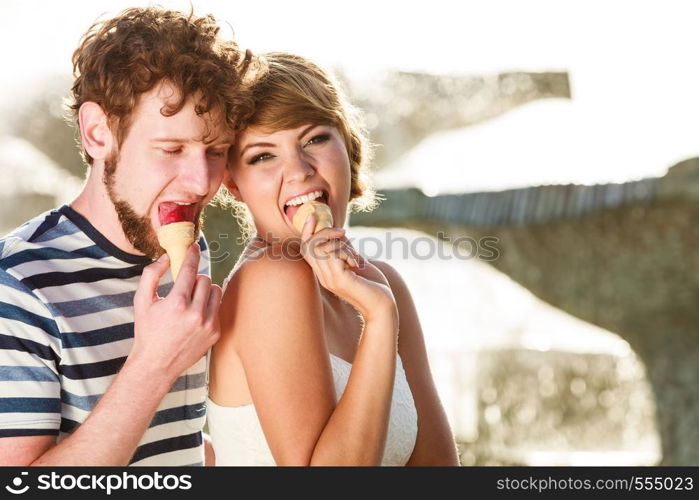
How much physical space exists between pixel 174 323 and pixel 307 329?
0.35m

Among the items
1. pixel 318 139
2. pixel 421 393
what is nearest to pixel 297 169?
pixel 318 139

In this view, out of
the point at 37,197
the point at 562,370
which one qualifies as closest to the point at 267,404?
the point at 562,370

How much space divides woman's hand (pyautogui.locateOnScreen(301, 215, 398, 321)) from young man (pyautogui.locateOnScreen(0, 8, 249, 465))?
28cm

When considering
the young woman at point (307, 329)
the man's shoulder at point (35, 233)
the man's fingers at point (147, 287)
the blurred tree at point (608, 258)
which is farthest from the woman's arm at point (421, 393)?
the blurred tree at point (608, 258)

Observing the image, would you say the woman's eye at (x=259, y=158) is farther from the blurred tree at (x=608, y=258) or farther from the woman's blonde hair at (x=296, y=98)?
the blurred tree at (x=608, y=258)

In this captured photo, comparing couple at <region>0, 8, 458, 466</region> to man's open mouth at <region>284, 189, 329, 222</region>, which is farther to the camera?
man's open mouth at <region>284, 189, 329, 222</region>

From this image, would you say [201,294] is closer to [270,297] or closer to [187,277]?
[187,277]

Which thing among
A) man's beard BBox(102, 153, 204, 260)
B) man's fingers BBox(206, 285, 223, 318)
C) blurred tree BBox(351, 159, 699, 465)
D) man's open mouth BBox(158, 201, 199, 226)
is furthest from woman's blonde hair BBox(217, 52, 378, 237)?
blurred tree BBox(351, 159, 699, 465)

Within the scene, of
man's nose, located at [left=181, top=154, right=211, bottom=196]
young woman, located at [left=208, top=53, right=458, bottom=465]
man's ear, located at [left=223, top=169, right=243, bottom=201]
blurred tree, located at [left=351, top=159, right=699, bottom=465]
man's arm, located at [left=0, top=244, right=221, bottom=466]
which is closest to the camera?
man's arm, located at [left=0, top=244, right=221, bottom=466]

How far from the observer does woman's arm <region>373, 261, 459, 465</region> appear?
2.62 metres

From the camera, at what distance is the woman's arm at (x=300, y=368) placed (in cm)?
205

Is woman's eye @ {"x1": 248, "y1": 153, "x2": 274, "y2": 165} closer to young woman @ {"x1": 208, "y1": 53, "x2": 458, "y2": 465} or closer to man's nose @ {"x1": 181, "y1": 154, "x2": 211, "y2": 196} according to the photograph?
young woman @ {"x1": 208, "y1": 53, "x2": 458, "y2": 465}

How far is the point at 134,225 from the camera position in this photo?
2.39 m
